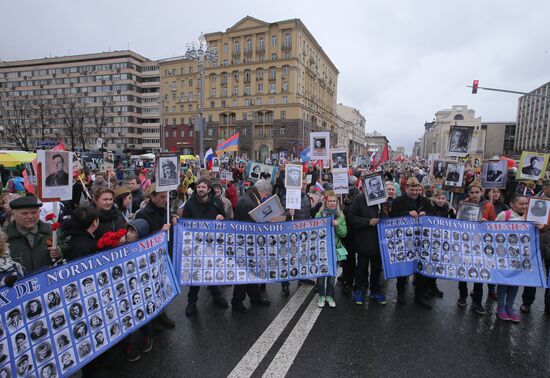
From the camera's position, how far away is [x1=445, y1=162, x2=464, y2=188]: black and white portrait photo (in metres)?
6.96

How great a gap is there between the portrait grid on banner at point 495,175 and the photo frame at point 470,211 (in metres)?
1.91

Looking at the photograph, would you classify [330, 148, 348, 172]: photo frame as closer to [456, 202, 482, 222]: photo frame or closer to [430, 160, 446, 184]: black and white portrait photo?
[456, 202, 482, 222]: photo frame

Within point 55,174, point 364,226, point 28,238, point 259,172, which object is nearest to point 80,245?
point 28,238

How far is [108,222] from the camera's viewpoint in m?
3.67

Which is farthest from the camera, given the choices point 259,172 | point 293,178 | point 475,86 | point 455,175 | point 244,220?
point 475,86

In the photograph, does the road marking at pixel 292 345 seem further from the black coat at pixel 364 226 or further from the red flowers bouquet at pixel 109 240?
the red flowers bouquet at pixel 109 240

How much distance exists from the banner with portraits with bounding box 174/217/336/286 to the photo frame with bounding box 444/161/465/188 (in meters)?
3.92

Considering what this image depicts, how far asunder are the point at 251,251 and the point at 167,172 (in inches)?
67.6

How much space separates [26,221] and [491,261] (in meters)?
5.86

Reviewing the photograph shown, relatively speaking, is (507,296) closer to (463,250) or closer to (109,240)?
(463,250)

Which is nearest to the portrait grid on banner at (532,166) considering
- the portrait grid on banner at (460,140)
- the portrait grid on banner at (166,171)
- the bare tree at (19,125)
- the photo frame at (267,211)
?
the portrait grid on banner at (460,140)

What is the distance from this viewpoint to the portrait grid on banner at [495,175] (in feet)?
21.3

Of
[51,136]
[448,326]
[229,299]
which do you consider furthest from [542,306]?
[51,136]

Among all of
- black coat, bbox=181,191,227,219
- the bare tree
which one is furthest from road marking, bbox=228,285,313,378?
the bare tree
